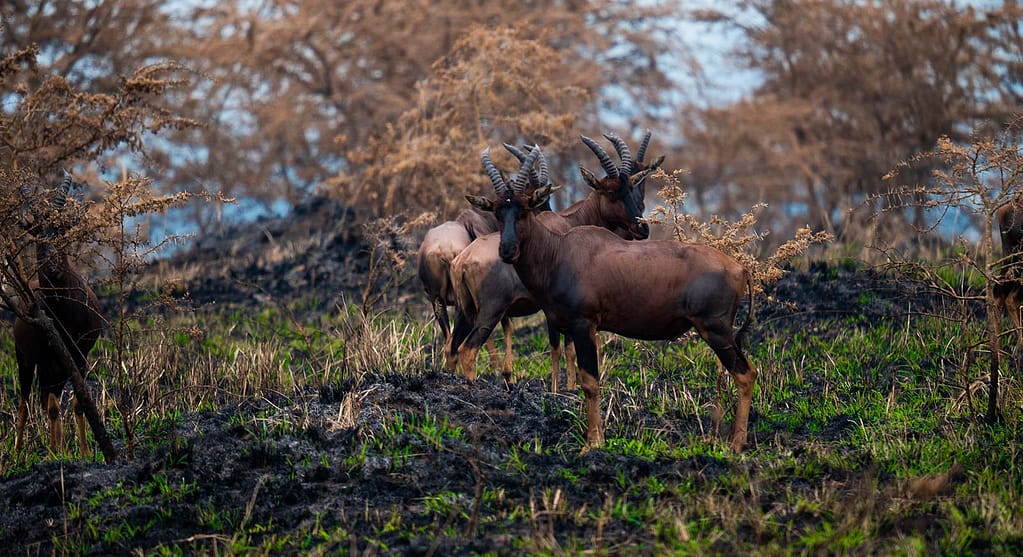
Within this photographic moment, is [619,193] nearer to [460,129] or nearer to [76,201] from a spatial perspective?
[76,201]

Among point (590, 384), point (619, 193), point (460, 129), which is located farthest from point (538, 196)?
point (460, 129)

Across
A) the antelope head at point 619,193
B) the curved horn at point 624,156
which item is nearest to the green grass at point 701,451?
the antelope head at point 619,193

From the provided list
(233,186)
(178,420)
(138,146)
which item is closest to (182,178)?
(233,186)

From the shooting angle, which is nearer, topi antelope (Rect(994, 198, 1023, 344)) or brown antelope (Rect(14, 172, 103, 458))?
brown antelope (Rect(14, 172, 103, 458))

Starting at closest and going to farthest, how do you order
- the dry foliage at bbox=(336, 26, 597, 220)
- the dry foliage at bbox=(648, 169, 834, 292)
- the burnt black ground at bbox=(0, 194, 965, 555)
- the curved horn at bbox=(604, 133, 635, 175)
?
the burnt black ground at bbox=(0, 194, 965, 555) → the dry foliage at bbox=(648, 169, 834, 292) → the curved horn at bbox=(604, 133, 635, 175) → the dry foliage at bbox=(336, 26, 597, 220)

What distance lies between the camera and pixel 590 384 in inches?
354

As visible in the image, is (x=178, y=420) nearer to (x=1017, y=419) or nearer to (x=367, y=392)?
(x=367, y=392)

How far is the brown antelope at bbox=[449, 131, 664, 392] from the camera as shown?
1084cm

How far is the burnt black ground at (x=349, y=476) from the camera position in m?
7.41

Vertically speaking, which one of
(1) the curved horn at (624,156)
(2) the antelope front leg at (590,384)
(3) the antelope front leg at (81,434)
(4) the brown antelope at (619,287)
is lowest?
(3) the antelope front leg at (81,434)

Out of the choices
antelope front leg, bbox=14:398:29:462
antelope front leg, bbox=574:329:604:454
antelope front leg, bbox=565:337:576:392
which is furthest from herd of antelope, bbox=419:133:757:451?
antelope front leg, bbox=14:398:29:462

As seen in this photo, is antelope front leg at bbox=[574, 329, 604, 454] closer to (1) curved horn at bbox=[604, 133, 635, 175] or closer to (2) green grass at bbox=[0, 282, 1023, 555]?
(2) green grass at bbox=[0, 282, 1023, 555]

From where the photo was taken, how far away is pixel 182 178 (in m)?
33.3

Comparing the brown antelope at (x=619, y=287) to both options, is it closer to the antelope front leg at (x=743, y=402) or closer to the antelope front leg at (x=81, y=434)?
the antelope front leg at (x=743, y=402)
